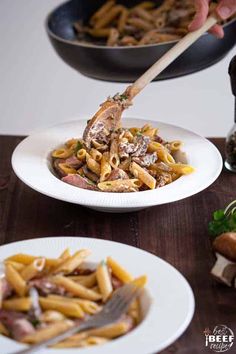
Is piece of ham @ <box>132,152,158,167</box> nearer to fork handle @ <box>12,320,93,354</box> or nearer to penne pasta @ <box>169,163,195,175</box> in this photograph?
penne pasta @ <box>169,163,195,175</box>

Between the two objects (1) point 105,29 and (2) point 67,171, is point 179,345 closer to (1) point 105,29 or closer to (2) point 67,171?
(2) point 67,171

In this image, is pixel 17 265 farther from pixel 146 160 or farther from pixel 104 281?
pixel 146 160

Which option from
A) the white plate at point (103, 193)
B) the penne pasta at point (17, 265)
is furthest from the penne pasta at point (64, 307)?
the white plate at point (103, 193)

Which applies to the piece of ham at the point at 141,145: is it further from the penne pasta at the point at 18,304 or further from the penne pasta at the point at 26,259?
the penne pasta at the point at 18,304

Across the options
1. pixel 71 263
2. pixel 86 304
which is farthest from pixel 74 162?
pixel 86 304

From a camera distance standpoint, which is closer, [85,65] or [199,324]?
[199,324]

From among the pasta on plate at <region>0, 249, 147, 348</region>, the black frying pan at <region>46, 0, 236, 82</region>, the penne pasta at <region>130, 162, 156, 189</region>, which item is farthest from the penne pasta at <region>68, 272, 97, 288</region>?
the black frying pan at <region>46, 0, 236, 82</region>

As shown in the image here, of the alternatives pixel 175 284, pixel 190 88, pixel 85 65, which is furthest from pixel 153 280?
pixel 190 88
